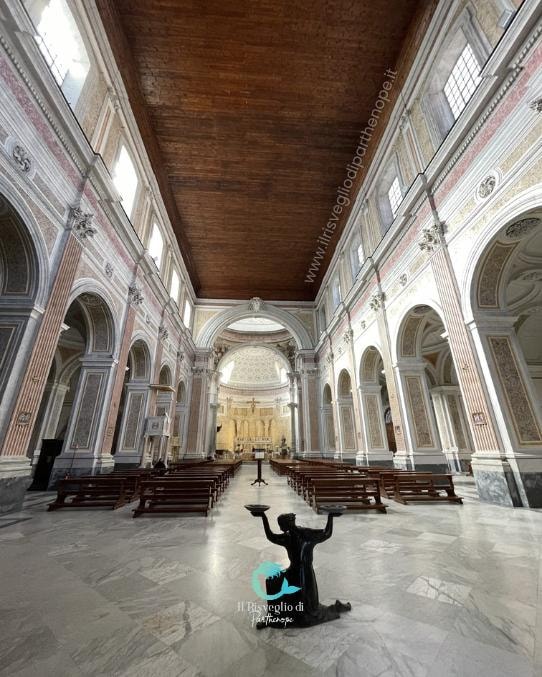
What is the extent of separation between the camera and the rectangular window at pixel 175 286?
594 inches

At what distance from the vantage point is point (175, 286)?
51.7 ft

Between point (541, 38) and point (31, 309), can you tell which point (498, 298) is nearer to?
point (541, 38)

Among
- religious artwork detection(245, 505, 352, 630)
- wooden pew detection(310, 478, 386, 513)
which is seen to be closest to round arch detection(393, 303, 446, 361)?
wooden pew detection(310, 478, 386, 513)

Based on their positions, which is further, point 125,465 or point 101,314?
point 125,465

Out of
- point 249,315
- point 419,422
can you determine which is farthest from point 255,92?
point 249,315

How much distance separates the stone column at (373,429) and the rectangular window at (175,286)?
1002cm

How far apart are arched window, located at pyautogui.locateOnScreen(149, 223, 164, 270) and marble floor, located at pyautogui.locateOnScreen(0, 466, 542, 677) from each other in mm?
10390

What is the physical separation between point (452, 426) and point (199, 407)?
1368 centimetres

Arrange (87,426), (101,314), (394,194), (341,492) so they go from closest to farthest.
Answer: (341,492)
(87,426)
(101,314)
(394,194)

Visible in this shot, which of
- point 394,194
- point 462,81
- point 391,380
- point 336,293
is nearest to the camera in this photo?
point 462,81

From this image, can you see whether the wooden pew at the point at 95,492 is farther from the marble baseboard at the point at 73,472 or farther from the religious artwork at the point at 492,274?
the religious artwork at the point at 492,274

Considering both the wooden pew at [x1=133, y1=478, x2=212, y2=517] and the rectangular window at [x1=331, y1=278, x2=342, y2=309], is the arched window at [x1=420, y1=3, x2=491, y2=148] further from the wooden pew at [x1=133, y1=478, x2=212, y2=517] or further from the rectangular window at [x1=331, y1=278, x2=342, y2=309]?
the wooden pew at [x1=133, y1=478, x2=212, y2=517]

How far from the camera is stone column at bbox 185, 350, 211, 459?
57.3 feet

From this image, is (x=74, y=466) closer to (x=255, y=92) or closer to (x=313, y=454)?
(x=255, y=92)
